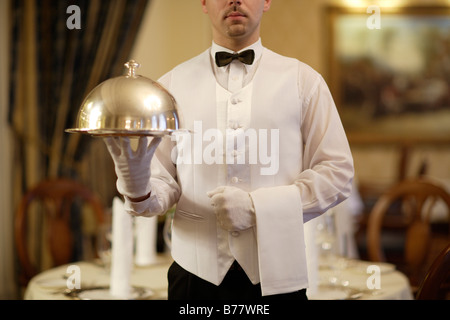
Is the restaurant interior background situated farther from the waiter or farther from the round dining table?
the waiter

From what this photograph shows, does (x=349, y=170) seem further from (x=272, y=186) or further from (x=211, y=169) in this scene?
(x=211, y=169)

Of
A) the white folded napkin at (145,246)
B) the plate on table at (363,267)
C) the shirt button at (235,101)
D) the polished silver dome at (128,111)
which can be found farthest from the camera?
the white folded napkin at (145,246)

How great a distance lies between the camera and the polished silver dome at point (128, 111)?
1031 millimetres

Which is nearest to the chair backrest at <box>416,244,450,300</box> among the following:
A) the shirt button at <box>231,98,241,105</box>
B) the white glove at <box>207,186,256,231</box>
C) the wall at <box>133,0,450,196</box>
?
the white glove at <box>207,186,256,231</box>

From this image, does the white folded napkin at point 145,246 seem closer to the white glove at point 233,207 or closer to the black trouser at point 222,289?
the black trouser at point 222,289

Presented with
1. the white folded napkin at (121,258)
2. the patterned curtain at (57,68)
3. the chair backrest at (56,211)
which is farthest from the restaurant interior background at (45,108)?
the white folded napkin at (121,258)

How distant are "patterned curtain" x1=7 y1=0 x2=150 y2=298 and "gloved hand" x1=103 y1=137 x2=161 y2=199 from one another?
2.56 meters

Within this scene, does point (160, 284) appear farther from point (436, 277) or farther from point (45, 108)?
point (45, 108)

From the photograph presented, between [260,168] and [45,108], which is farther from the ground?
[45,108]

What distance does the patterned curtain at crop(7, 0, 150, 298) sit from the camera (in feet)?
11.7

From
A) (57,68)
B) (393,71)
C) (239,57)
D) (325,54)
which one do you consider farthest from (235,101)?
(393,71)

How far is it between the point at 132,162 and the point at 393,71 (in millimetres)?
5976

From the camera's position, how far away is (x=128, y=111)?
1034mm

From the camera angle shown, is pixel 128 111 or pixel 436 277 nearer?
pixel 128 111
